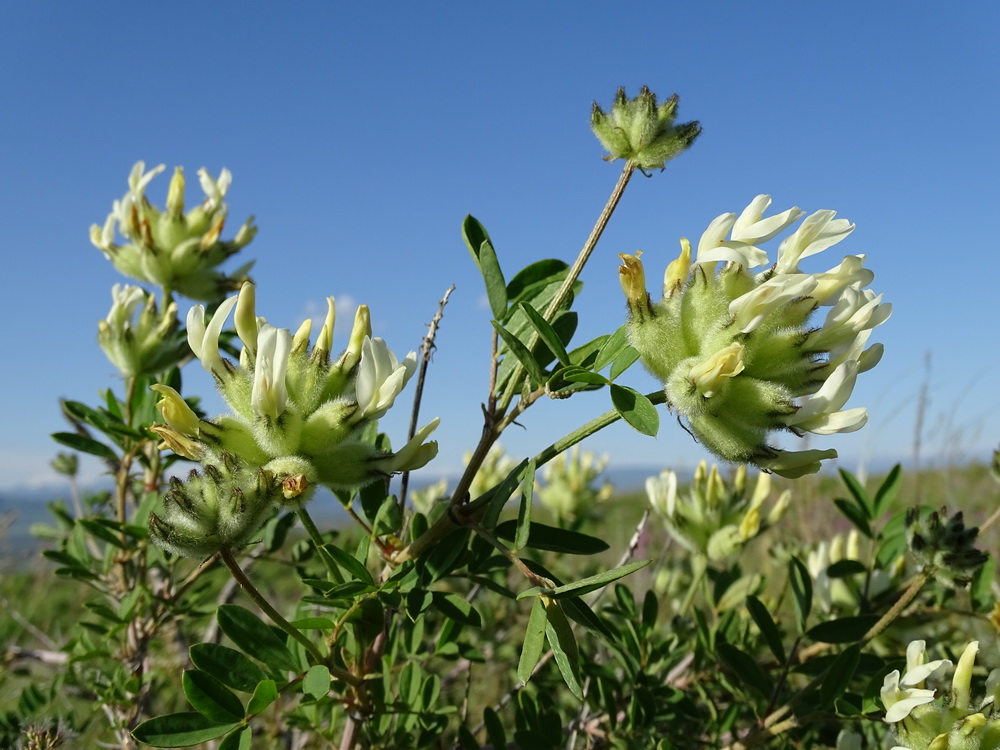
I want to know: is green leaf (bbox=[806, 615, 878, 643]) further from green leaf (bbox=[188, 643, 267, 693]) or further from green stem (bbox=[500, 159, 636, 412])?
green leaf (bbox=[188, 643, 267, 693])

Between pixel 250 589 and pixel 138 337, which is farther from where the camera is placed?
pixel 138 337

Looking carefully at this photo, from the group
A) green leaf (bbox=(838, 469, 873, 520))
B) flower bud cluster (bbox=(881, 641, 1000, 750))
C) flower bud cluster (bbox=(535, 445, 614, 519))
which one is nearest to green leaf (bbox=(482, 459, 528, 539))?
flower bud cluster (bbox=(881, 641, 1000, 750))

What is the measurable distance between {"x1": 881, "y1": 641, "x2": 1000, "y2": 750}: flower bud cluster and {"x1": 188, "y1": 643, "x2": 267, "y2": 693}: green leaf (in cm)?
111

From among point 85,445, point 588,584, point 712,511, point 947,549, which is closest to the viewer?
point 588,584

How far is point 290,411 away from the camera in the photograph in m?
1.23

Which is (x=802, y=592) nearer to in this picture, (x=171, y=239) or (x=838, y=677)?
(x=838, y=677)

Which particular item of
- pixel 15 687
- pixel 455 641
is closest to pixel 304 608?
pixel 455 641

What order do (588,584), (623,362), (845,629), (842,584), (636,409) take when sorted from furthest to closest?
1. (842,584)
2. (845,629)
3. (623,362)
4. (636,409)
5. (588,584)

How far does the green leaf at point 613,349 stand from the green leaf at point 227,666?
2.58 feet

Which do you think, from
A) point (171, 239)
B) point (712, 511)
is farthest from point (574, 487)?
point (171, 239)

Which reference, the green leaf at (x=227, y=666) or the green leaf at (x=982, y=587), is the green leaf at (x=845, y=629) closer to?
the green leaf at (x=982, y=587)

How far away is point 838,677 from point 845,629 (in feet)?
0.82

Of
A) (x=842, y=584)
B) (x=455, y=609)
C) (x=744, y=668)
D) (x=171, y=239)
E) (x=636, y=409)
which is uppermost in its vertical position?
(x=171, y=239)

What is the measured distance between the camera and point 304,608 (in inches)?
65.3
